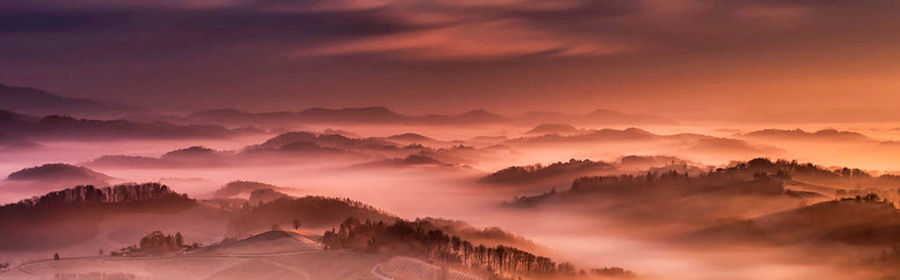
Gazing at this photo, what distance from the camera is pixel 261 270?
195500 mm

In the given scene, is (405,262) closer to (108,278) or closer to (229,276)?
(229,276)

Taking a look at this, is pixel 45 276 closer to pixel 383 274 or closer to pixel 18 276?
pixel 18 276

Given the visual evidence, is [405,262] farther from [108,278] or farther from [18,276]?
[18,276]

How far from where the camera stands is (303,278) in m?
190

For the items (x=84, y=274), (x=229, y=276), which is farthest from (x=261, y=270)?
(x=84, y=274)

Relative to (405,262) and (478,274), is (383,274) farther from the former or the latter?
(478,274)

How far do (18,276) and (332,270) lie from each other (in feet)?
197

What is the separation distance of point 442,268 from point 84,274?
69121 millimetres

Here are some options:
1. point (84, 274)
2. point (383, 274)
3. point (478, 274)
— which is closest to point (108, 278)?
point (84, 274)

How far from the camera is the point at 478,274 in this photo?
193 meters

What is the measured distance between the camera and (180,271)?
193500 mm

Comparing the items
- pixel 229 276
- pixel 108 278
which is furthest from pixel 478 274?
pixel 108 278

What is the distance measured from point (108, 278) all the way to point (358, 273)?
47.9 meters

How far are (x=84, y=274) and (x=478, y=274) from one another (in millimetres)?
76107
